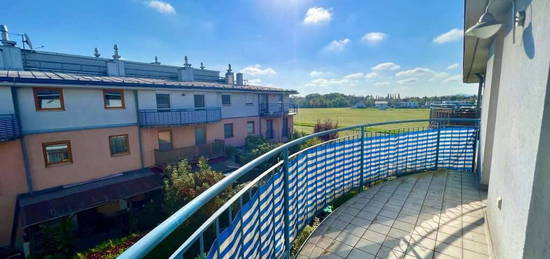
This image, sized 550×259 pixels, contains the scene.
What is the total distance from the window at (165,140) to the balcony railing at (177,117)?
81 centimetres

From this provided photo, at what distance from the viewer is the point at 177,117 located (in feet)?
43.7

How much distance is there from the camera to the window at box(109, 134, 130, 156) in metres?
11.2

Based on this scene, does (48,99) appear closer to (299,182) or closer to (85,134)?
(85,134)

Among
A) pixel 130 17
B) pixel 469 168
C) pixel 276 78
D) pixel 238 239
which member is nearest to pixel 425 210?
pixel 469 168

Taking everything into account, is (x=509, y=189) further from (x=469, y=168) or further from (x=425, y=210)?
(x=469, y=168)

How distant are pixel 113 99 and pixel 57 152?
3300mm

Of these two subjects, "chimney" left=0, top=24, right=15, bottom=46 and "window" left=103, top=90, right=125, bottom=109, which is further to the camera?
"chimney" left=0, top=24, right=15, bottom=46

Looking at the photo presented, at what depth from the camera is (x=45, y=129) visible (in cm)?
932

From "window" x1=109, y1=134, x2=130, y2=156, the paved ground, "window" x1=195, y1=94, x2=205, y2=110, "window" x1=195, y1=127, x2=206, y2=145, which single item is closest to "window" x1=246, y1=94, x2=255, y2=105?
"window" x1=195, y1=94, x2=205, y2=110

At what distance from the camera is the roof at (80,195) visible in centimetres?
817

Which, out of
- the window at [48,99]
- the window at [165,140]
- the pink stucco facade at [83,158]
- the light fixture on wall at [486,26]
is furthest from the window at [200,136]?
the light fixture on wall at [486,26]

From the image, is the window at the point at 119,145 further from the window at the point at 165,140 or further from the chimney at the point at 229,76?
the chimney at the point at 229,76

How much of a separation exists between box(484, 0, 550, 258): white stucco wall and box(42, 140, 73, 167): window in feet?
45.6

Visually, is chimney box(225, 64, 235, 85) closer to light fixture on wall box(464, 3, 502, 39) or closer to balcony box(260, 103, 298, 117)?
balcony box(260, 103, 298, 117)
